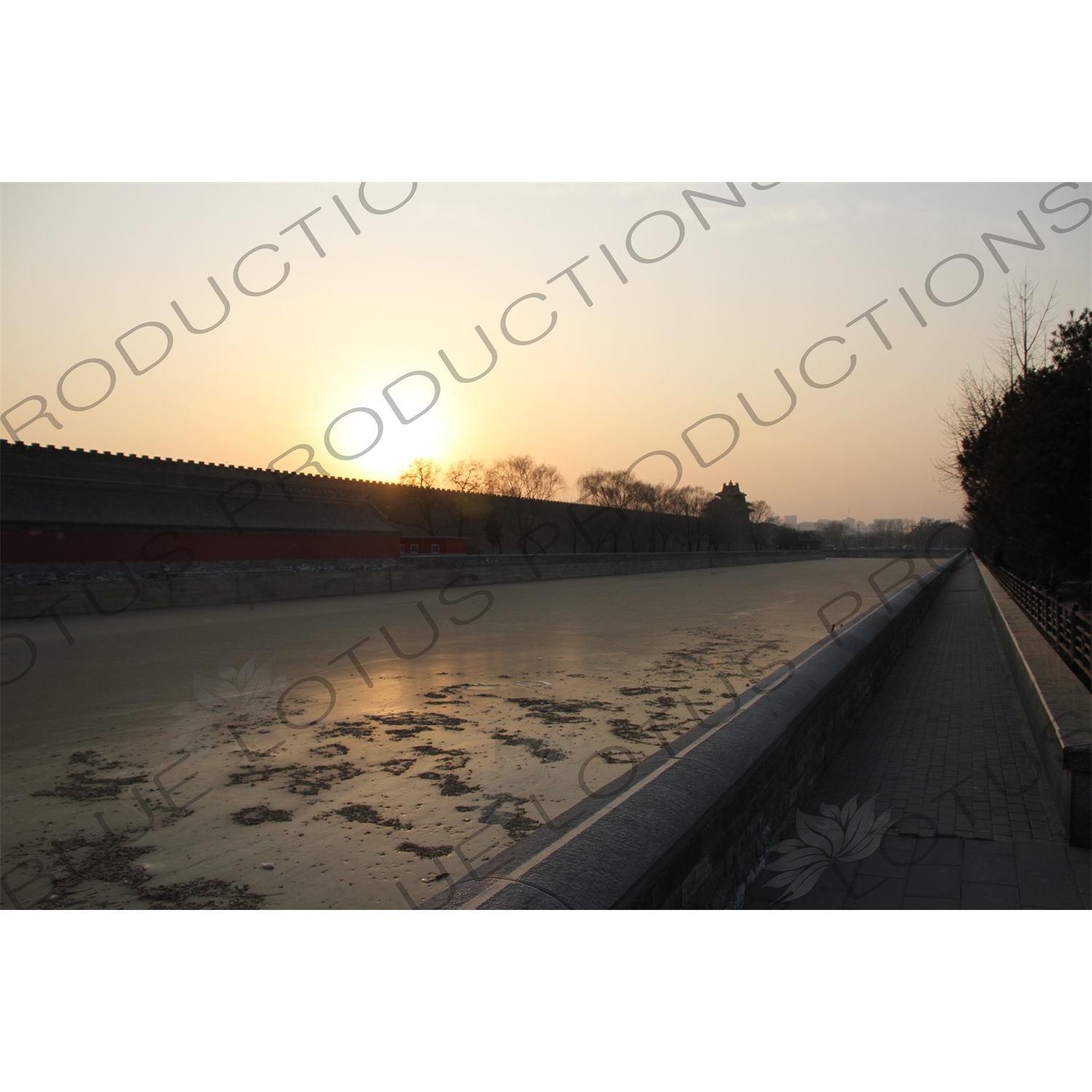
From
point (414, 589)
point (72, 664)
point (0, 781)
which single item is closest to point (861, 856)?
point (0, 781)

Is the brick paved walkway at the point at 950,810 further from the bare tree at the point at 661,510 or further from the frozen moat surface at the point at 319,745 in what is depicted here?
the bare tree at the point at 661,510

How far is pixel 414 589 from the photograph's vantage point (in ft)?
Answer: 74.2

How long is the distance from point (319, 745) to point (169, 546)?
21370 millimetres

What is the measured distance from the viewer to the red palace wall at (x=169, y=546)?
2066 cm

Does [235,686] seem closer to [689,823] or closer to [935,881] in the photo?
[689,823]

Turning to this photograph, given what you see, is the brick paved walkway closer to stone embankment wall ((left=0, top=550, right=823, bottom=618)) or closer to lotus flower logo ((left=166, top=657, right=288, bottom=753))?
lotus flower logo ((left=166, top=657, right=288, bottom=753))

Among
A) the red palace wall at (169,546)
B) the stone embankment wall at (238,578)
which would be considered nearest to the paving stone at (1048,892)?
the stone embankment wall at (238,578)

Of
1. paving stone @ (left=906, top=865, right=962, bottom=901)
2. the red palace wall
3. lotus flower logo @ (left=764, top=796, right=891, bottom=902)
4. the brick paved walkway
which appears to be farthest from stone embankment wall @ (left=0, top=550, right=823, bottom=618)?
paving stone @ (left=906, top=865, right=962, bottom=901)

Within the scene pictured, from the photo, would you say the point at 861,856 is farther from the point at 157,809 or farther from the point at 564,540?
the point at 564,540

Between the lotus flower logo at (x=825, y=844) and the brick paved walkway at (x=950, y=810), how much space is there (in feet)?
0.13

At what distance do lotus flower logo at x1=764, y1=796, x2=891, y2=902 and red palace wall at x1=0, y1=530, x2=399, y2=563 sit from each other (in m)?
22.2

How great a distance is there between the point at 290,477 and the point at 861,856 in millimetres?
29514

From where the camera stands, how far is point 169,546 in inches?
947

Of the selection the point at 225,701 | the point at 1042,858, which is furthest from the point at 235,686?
the point at 1042,858
